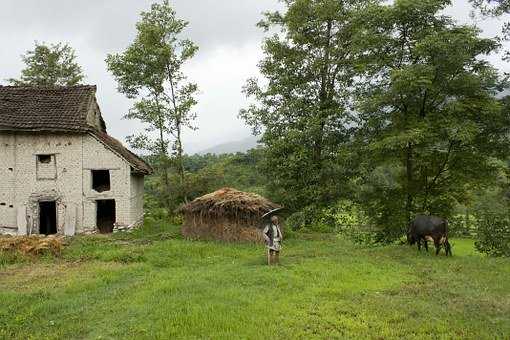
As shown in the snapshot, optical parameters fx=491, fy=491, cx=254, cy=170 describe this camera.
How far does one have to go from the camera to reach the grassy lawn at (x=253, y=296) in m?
9.92

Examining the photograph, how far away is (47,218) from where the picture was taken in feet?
96.8

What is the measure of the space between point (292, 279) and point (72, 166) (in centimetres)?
1749

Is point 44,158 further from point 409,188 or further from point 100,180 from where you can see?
point 409,188

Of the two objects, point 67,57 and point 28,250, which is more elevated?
point 67,57

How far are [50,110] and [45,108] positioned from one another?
44cm

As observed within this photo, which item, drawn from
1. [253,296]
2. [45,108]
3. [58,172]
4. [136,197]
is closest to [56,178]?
[58,172]

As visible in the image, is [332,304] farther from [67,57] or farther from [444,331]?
[67,57]

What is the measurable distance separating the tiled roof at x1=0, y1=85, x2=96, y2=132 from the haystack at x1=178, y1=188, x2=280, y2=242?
8.01 meters

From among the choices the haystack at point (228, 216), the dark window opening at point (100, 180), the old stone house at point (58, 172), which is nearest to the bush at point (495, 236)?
the haystack at point (228, 216)

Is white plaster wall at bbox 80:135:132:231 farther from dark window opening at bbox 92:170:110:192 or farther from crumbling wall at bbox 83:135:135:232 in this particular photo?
dark window opening at bbox 92:170:110:192

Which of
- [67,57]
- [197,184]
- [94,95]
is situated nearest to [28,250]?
[94,95]

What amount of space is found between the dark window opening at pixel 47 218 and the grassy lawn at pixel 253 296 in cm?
977

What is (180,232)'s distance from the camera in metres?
26.2

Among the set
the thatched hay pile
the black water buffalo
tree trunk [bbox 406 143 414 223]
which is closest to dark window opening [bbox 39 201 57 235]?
the thatched hay pile
